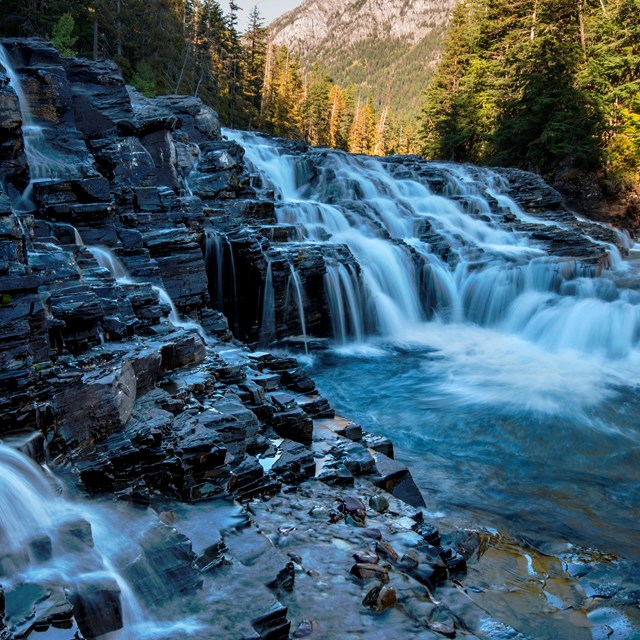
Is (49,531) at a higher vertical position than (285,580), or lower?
higher

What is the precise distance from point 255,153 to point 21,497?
941 inches

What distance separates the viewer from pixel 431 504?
324 inches

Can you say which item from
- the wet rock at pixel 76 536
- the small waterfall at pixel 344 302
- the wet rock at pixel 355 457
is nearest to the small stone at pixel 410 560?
the wet rock at pixel 355 457

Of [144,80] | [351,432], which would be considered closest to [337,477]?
[351,432]

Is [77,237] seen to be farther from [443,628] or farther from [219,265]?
[443,628]

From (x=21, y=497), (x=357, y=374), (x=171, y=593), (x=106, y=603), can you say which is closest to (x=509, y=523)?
(x=171, y=593)

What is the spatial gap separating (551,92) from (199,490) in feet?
116

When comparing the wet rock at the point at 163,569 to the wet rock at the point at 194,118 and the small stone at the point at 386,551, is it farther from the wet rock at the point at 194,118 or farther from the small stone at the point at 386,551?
the wet rock at the point at 194,118

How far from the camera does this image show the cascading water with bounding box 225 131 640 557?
907 centimetres

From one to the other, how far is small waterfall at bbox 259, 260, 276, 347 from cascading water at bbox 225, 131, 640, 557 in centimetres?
199

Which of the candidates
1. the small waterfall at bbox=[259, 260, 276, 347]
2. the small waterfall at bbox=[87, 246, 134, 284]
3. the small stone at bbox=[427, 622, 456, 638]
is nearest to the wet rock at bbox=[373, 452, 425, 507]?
the small stone at bbox=[427, 622, 456, 638]

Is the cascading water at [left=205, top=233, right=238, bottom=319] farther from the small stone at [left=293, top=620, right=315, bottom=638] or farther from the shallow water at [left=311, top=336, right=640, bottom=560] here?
the small stone at [left=293, top=620, right=315, bottom=638]

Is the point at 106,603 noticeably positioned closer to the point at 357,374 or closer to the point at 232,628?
the point at 232,628

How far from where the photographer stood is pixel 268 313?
52.7 feet
